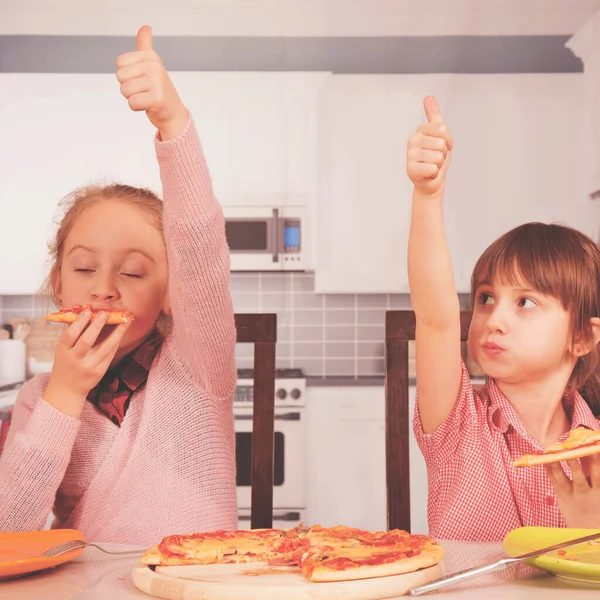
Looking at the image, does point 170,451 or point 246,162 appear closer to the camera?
point 170,451

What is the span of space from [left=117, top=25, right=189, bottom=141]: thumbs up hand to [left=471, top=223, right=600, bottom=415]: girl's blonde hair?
0.55 m

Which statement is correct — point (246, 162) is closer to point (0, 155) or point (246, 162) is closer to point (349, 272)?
point (349, 272)

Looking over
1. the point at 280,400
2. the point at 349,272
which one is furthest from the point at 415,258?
the point at 349,272

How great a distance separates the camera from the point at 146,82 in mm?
893

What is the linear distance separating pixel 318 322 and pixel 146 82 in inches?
117

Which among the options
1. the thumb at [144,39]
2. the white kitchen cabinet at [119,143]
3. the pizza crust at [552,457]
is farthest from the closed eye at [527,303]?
the white kitchen cabinet at [119,143]

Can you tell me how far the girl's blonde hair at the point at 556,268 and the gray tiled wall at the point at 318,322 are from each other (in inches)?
99.6

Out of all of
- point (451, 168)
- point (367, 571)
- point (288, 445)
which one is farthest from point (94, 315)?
point (451, 168)

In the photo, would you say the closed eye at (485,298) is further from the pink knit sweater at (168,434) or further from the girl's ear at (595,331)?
the pink knit sweater at (168,434)

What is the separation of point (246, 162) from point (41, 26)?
1.16 meters

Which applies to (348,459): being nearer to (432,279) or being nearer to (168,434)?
(168,434)

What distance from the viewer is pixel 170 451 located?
1128 millimetres

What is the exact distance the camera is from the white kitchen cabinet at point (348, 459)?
134 inches

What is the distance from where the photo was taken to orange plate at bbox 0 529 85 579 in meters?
0.67
